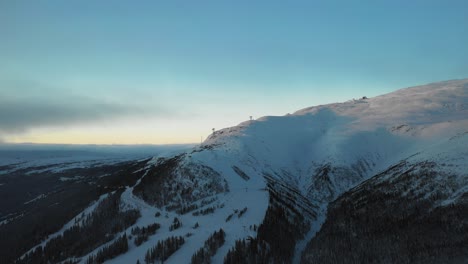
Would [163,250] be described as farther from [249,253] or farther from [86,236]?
[86,236]

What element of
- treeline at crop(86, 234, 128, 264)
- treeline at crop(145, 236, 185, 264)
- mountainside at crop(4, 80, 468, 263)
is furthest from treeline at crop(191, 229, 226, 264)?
treeline at crop(86, 234, 128, 264)

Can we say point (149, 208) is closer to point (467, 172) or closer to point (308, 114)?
point (467, 172)

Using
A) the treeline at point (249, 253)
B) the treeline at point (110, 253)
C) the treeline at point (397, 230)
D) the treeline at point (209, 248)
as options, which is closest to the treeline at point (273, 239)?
the treeline at point (249, 253)

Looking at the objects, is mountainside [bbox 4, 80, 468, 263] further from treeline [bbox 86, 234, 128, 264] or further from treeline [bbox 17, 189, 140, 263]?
treeline [bbox 17, 189, 140, 263]

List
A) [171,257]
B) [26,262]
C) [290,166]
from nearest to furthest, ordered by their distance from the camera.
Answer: [171,257]
[26,262]
[290,166]

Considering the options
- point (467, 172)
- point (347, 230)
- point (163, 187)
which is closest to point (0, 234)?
point (163, 187)

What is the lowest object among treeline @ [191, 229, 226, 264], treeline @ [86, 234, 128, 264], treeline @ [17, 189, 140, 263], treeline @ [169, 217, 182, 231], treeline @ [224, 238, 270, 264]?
treeline @ [17, 189, 140, 263]

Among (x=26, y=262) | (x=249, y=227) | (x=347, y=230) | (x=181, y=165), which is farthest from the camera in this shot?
(x=181, y=165)
